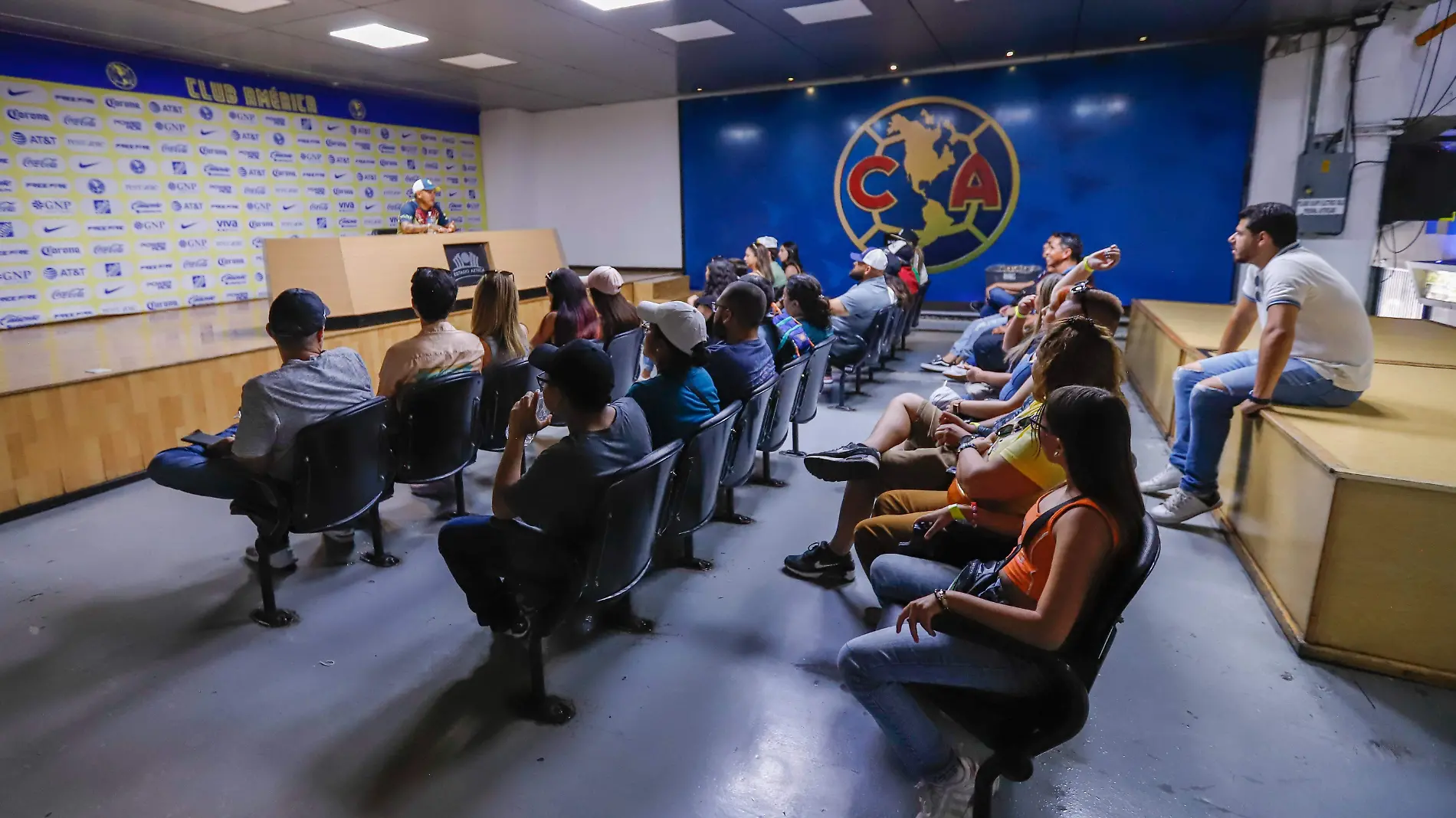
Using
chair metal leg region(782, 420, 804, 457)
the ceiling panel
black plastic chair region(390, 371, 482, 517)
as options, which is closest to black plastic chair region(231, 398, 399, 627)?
black plastic chair region(390, 371, 482, 517)

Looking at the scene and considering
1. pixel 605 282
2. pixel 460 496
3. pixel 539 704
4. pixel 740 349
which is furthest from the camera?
pixel 605 282

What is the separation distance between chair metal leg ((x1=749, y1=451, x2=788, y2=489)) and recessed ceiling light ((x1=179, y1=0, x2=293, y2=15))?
15.6 ft

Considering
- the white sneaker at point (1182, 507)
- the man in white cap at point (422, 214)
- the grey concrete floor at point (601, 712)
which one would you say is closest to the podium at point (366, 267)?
the man in white cap at point (422, 214)

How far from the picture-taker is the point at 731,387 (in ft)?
9.84

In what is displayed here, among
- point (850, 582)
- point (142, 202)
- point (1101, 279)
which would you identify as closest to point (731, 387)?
point (850, 582)

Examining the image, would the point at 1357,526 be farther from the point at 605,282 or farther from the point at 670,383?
the point at 605,282

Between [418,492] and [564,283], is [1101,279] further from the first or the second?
[418,492]

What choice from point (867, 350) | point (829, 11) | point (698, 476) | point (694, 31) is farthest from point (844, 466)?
Result: point (694, 31)

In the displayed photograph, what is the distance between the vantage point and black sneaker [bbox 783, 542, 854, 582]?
110 inches

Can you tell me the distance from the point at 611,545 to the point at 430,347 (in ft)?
5.28

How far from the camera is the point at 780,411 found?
3.55 meters

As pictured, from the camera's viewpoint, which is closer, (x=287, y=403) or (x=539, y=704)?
(x=539, y=704)

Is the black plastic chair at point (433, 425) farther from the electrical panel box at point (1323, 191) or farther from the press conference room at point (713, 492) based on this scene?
the electrical panel box at point (1323, 191)

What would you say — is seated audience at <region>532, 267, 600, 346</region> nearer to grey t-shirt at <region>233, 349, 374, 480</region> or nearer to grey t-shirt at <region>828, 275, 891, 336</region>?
grey t-shirt at <region>233, 349, 374, 480</region>
